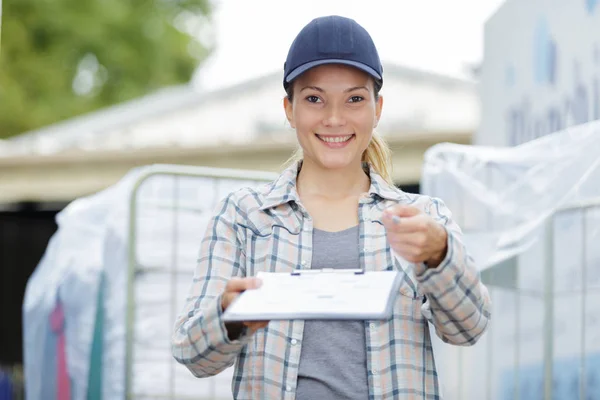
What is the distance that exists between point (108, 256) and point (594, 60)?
2.83 meters

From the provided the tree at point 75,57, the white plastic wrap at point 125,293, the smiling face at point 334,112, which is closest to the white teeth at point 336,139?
the smiling face at point 334,112

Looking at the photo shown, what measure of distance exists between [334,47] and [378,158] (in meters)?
0.35

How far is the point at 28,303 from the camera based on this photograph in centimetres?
596

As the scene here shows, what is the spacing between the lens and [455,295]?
6.34 ft

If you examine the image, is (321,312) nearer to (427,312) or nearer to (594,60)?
(427,312)

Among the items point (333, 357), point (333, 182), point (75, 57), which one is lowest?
point (333, 357)

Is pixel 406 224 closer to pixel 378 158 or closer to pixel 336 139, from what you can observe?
pixel 336 139

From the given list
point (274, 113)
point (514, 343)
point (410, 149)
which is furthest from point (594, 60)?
point (274, 113)

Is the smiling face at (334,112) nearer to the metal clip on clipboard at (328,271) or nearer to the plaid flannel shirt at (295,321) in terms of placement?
the plaid flannel shirt at (295,321)

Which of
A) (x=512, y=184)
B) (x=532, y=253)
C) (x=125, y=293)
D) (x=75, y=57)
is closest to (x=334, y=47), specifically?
(x=532, y=253)

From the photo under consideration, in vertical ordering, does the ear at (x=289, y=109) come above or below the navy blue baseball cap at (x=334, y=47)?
below

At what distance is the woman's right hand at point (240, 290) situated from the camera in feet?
6.30

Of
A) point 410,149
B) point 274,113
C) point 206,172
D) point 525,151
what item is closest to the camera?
point 525,151

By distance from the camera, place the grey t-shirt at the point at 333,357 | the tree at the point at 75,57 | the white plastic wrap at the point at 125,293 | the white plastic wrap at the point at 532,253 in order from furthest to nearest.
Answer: the tree at the point at 75,57, the white plastic wrap at the point at 125,293, the white plastic wrap at the point at 532,253, the grey t-shirt at the point at 333,357
